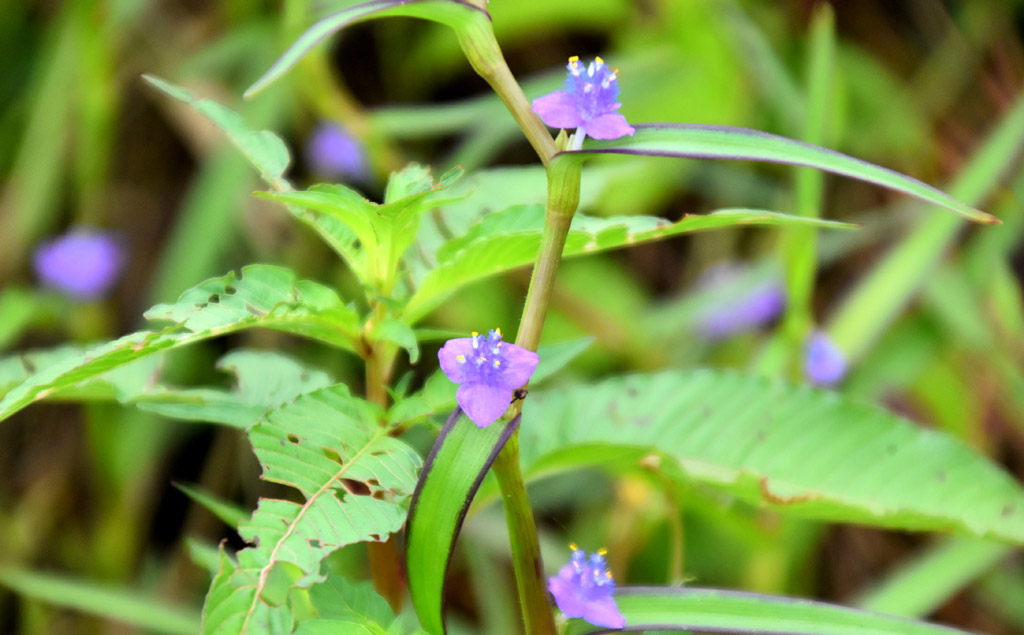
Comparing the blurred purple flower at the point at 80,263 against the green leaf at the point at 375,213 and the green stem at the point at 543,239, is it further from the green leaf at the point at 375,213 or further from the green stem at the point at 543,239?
the green stem at the point at 543,239

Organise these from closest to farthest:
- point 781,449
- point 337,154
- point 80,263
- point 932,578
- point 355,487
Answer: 1. point 355,487
2. point 781,449
3. point 932,578
4. point 80,263
5. point 337,154

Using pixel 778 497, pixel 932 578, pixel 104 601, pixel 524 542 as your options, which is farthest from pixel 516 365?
pixel 932 578

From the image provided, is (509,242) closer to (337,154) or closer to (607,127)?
(607,127)

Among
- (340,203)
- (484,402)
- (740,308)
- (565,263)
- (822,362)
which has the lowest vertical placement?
(484,402)

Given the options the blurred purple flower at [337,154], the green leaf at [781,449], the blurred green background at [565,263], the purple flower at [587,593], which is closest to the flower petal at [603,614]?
the purple flower at [587,593]

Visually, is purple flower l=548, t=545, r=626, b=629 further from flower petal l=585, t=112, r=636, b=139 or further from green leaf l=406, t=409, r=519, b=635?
flower petal l=585, t=112, r=636, b=139

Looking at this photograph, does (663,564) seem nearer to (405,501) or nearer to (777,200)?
(777,200)

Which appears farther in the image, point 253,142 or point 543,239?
point 253,142

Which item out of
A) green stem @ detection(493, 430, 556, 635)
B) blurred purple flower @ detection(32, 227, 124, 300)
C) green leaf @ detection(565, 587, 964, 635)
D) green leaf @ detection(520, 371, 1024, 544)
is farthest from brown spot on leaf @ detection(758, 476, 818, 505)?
blurred purple flower @ detection(32, 227, 124, 300)
